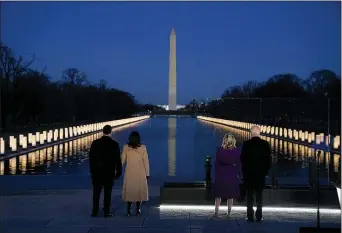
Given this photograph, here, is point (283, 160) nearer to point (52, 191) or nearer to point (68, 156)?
point (68, 156)

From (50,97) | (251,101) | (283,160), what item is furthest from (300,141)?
(251,101)

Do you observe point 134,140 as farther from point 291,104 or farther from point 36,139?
point 291,104

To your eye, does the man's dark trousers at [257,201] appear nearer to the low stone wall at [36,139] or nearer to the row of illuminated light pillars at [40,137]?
the low stone wall at [36,139]

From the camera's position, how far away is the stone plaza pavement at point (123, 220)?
8.01 m

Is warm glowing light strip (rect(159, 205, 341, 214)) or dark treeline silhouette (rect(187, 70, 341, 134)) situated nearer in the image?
warm glowing light strip (rect(159, 205, 341, 214))

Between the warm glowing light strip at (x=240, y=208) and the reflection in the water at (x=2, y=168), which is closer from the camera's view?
the warm glowing light strip at (x=240, y=208)

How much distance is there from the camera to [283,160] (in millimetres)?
22938

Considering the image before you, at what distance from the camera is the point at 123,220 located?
28.7 feet

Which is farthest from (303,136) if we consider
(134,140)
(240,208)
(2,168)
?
(134,140)

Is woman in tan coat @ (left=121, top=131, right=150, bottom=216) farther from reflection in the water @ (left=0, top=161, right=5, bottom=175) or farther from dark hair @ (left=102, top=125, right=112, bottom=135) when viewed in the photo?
reflection in the water @ (left=0, top=161, right=5, bottom=175)

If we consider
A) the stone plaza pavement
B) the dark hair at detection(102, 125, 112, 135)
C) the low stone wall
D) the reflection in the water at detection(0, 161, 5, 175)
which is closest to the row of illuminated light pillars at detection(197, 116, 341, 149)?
the reflection in the water at detection(0, 161, 5, 175)

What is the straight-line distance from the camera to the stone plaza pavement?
801 cm

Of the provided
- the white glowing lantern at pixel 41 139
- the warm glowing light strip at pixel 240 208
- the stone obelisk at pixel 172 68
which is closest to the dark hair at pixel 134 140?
the warm glowing light strip at pixel 240 208

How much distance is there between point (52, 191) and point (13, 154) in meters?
11.5
